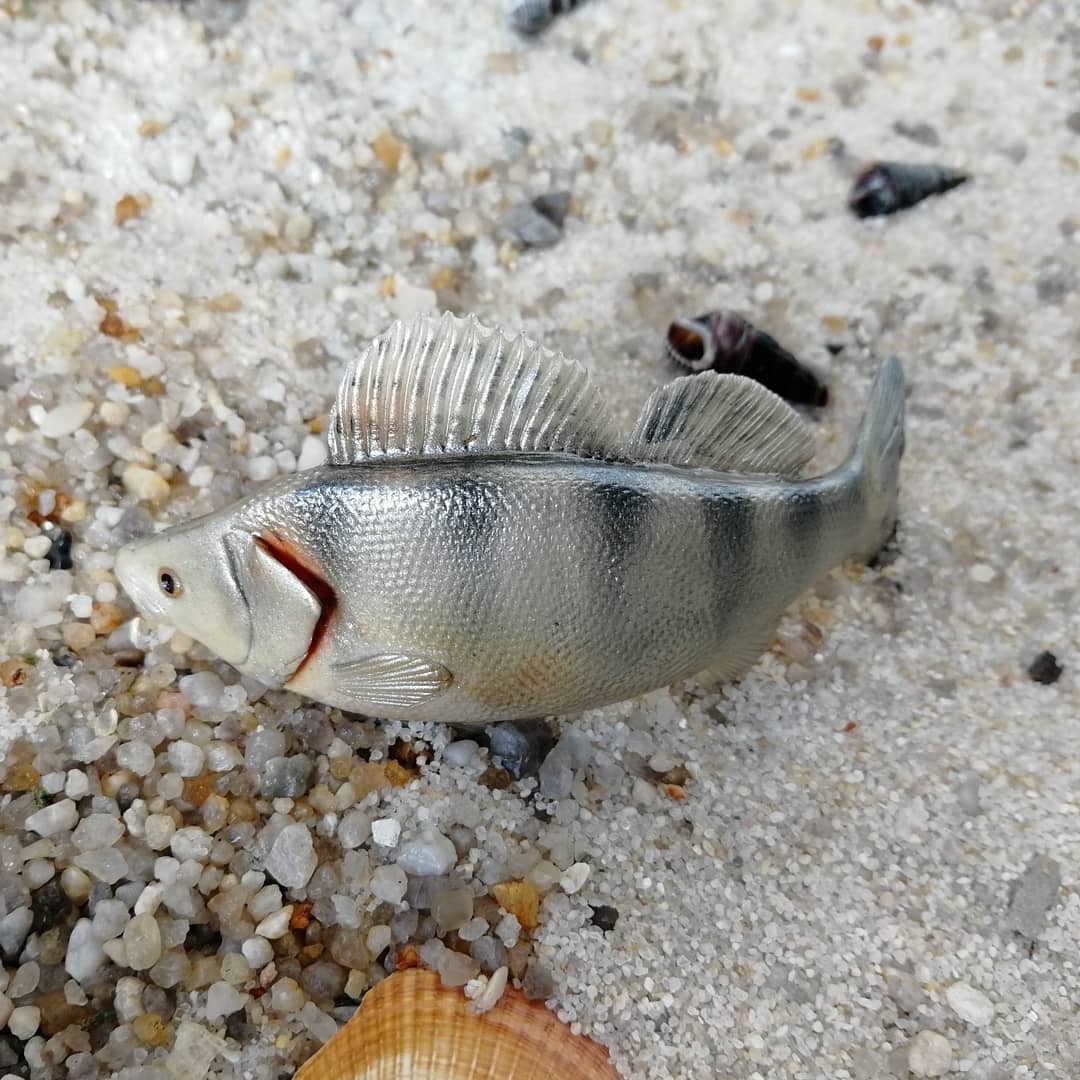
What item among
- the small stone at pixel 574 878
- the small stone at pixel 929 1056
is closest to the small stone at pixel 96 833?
the small stone at pixel 574 878

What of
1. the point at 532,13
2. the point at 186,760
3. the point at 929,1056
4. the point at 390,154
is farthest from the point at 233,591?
the point at 532,13

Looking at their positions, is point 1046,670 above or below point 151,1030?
above

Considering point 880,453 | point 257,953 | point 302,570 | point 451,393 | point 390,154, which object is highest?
point 390,154

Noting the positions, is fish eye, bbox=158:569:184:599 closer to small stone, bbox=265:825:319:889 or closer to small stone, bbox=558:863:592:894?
small stone, bbox=265:825:319:889

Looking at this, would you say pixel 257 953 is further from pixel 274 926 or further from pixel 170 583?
pixel 170 583

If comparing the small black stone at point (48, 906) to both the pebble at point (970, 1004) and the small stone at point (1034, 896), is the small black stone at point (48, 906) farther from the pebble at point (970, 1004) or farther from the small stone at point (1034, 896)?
the small stone at point (1034, 896)

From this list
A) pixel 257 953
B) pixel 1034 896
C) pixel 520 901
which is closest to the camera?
pixel 257 953

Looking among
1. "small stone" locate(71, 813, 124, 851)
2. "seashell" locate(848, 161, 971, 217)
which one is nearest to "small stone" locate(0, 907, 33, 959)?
"small stone" locate(71, 813, 124, 851)
